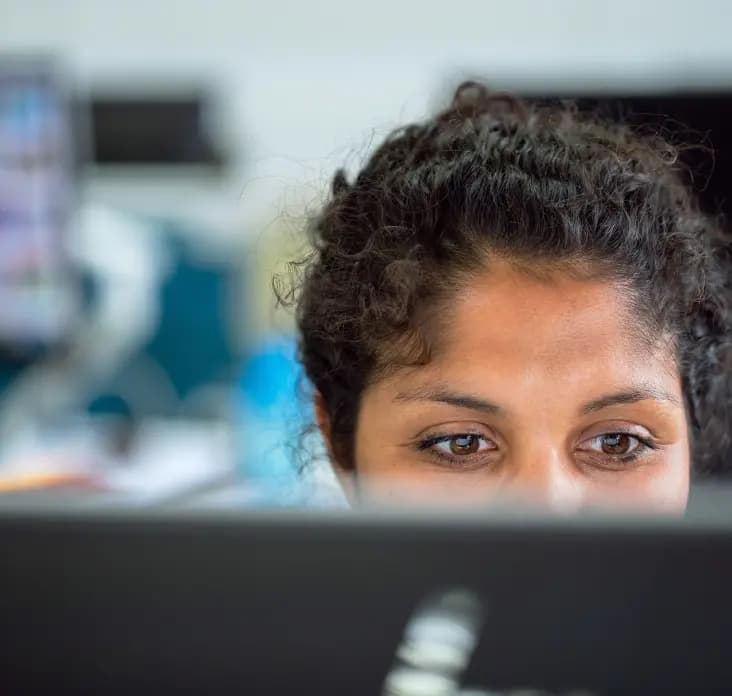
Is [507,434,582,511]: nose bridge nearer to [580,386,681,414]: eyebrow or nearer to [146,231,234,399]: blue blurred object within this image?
[580,386,681,414]: eyebrow

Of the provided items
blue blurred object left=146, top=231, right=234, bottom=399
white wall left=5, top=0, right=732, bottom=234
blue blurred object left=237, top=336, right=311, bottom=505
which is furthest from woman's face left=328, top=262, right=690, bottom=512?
white wall left=5, top=0, right=732, bottom=234

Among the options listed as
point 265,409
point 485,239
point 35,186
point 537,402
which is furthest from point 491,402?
point 35,186

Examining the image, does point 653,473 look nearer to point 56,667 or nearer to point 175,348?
point 56,667

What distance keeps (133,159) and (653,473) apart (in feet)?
5.67

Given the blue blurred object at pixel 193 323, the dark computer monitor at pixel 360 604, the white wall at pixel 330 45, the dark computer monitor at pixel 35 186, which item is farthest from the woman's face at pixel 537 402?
the white wall at pixel 330 45

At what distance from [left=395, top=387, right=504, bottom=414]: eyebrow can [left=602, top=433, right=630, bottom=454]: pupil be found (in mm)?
83

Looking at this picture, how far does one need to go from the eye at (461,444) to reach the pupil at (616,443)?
82 mm

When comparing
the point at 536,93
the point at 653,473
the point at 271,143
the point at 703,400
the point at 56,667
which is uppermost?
the point at 271,143

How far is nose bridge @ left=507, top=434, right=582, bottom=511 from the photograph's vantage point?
0.60 meters

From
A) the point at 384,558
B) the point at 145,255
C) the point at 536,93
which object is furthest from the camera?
the point at 145,255

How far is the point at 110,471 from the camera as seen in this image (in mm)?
1419

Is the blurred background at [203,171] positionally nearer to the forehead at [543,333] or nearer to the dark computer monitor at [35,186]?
the dark computer monitor at [35,186]

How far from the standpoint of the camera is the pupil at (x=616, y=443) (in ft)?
2.16

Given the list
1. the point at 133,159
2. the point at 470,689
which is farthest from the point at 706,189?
the point at 133,159
